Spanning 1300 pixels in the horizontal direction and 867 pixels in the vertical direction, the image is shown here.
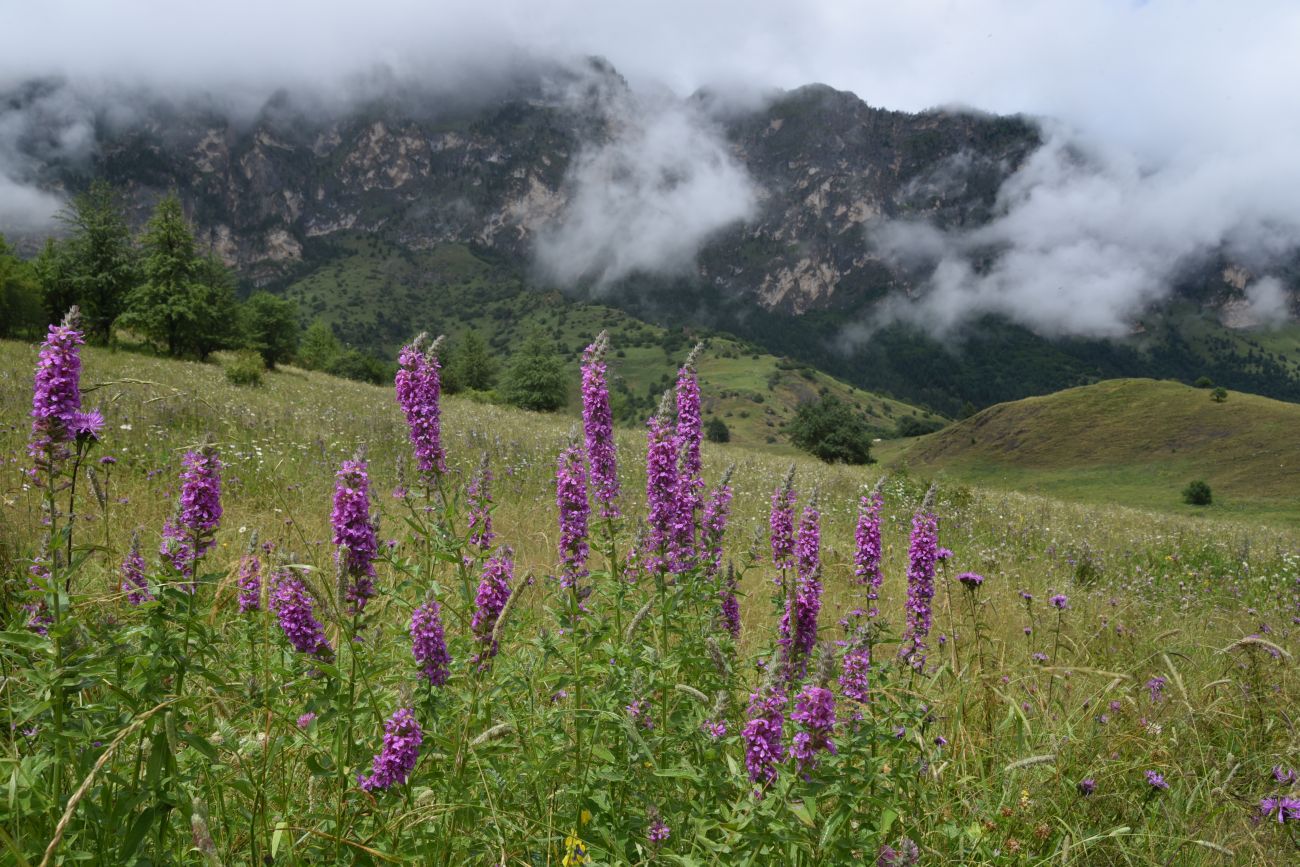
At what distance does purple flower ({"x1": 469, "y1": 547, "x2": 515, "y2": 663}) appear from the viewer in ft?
10.4

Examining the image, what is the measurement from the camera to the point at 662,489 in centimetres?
441

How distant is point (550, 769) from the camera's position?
9.99 ft

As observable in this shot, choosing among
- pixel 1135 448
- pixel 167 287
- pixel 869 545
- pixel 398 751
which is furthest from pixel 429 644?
pixel 1135 448

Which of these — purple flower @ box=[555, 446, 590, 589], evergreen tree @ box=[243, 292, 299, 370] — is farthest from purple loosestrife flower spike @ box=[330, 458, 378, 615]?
evergreen tree @ box=[243, 292, 299, 370]

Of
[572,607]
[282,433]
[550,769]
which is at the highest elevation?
[282,433]

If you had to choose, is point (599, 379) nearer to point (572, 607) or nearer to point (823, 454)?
point (572, 607)

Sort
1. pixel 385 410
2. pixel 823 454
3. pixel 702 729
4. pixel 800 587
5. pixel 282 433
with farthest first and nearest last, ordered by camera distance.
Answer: pixel 823 454 < pixel 385 410 < pixel 282 433 < pixel 800 587 < pixel 702 729

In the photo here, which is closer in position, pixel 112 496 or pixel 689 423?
pixel 689 423

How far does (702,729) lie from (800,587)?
0.92 m

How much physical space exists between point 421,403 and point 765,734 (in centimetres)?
310

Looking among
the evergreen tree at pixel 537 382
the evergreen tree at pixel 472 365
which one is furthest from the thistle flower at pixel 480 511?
the evergreen tree at pixel 472 365

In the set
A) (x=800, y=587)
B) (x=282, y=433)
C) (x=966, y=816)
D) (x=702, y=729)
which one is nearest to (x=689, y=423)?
(x=800, y=587)

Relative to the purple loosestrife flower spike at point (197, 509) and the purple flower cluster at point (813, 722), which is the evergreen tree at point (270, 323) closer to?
the purple loosestrife flower spike at point (197, 509)

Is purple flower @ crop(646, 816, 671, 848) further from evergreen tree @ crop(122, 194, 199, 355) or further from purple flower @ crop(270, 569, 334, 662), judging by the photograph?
evergreen tree @ crop(122, 194, 199, 355)
